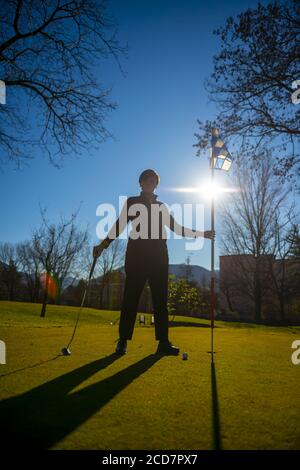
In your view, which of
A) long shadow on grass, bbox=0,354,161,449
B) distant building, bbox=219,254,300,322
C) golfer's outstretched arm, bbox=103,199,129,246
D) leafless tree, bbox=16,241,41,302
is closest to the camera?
long shadow on grass, bbox=0,354,161,449

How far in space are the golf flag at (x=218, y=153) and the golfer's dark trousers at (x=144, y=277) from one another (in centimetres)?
192

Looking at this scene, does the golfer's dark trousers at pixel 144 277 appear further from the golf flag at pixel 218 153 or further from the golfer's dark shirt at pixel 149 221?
the golf flag at pixel 218 153

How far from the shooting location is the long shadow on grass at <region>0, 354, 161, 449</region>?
5.55 feet

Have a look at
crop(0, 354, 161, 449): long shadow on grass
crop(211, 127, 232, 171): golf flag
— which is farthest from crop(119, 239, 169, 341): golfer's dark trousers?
crop(211, 127, 232, 171): golf flag

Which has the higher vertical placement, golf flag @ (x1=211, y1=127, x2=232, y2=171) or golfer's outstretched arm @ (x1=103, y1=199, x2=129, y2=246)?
golf flag @ (x1=211, y1=127, x2=232, y2=171)

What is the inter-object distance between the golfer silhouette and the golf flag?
1335 mm

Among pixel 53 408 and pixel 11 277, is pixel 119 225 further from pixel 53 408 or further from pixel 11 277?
pixel 11 277

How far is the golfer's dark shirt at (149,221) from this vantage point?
479 cm

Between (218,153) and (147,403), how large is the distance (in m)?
4.36

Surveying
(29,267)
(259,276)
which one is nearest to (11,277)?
(29,267)

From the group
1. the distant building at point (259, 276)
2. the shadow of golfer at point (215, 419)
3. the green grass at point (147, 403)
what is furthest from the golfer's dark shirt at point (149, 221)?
the distant building at point (259, 276)

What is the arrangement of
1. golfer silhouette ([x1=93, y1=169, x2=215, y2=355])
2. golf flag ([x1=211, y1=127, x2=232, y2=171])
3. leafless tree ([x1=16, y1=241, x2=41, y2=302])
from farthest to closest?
leafless tree ([x1=16, y1=241, x2=41, y2=302])
golf flag ([x1=211, y1=127, x2=232, y2=171])
golfer silhouette ([x1=93, y1=169, x2=215, y2=355])

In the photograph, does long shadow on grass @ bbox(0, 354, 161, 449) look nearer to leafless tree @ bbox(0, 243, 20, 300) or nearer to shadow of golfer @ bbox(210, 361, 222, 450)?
shadow of golfer @ bbox(210, 361, 222, 450)
